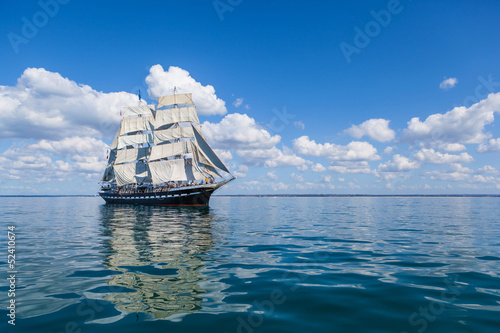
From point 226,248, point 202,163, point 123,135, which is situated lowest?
point 226,248

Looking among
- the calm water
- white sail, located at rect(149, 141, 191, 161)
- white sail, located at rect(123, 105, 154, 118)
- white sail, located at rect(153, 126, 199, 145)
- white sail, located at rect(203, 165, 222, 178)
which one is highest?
white sail, located at rect(123, 105, 154, 118)

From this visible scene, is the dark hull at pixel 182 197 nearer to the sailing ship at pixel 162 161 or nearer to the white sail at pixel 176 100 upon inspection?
the sailing ship at pixel 162 161

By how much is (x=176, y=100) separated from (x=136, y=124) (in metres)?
21.1

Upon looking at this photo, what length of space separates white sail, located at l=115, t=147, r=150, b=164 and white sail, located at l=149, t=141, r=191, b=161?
11.6 metres

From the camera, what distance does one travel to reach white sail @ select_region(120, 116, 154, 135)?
324 feet

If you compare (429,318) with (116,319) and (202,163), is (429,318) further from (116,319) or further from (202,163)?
(202,163)

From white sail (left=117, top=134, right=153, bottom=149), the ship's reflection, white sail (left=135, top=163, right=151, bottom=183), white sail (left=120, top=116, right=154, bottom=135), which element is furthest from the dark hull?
the ship's reflection

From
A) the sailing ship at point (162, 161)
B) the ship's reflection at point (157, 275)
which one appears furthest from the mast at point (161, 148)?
the ship's reflection at point (157, 275)

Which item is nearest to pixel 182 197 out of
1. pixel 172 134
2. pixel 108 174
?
pixel 172 134

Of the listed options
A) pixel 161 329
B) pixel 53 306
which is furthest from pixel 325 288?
pixel 53 306

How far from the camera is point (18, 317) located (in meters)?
7.02

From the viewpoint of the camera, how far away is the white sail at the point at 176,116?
87.6 m

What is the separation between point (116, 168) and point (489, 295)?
10206 centimetres

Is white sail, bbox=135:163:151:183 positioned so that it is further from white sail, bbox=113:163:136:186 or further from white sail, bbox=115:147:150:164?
white sail, bbox=115:147:150:164
